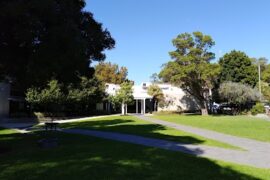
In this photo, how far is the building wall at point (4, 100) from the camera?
3678 cm

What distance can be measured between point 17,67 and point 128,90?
3511cm

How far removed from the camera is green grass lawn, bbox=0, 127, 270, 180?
766cm

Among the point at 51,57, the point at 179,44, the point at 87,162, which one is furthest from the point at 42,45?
the point at 179,44

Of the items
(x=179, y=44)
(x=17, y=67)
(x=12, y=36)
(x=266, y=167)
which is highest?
(x=179, y=44)

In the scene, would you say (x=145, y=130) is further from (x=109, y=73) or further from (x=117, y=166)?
(x=109, y=73)

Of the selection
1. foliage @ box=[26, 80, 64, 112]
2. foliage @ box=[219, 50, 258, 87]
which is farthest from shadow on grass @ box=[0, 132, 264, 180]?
foliage @ box=[219, 50, 258, 87]

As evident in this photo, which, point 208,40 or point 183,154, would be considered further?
point 208,40

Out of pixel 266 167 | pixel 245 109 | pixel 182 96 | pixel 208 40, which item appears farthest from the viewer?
pixel 182 96

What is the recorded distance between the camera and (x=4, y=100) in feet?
122

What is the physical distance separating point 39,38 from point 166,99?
1674 inches

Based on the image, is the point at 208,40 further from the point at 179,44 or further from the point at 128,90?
the point at 128,90

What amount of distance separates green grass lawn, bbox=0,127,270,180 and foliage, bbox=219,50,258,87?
1787 inches

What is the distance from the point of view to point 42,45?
1150cm

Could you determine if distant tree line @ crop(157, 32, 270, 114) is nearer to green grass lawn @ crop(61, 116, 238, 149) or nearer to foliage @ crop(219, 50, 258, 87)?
foliage @ crop(219, 50, 258, 87)
